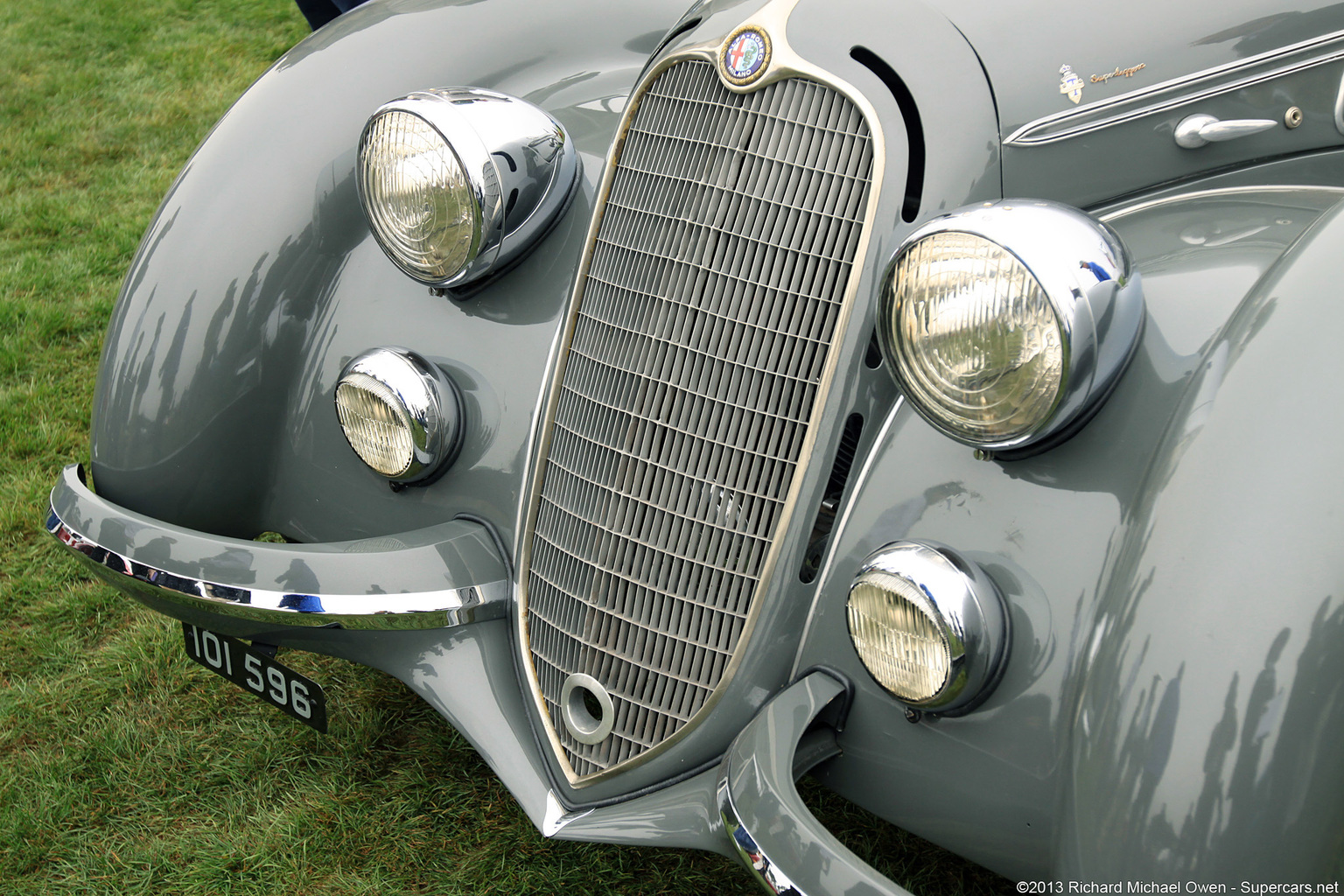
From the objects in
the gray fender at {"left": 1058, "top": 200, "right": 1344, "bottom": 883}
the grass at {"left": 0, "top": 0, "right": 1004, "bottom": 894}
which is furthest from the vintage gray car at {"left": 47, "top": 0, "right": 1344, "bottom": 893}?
the grass at {"left": 0, "top": 0, "right": 1004, "bottom": 894}

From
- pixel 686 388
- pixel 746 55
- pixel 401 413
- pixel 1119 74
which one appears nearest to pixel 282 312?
pixel 401 413

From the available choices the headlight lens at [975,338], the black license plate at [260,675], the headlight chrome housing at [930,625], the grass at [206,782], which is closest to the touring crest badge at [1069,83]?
the headlight lens at [975,338]

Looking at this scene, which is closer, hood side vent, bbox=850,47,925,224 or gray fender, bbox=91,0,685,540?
hood side vent, bbox=850,47,925,224

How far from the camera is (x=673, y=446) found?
174cm

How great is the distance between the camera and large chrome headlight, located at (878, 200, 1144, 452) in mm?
1332

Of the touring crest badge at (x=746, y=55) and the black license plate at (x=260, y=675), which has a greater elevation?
the touring crest badge at (x=746, y=55)

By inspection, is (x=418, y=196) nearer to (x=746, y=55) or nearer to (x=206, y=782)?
(x=746, y=55)

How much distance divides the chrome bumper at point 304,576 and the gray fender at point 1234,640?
1.05 meters

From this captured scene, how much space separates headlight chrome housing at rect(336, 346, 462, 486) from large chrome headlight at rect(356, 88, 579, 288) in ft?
0.57

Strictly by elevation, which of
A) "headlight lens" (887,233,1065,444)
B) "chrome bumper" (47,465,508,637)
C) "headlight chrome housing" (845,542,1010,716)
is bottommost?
"chrome bumper" (47,465,508,637)

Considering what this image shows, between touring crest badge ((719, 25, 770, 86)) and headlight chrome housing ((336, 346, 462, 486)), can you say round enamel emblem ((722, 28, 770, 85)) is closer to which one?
touring crest badge ((719, 25, 770, 86))

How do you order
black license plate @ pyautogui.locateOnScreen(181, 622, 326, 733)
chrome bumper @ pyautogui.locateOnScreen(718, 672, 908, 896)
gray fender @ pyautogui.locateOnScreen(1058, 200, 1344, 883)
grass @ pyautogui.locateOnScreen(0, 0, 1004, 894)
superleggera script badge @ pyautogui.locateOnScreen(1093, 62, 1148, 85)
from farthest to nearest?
grass @ pyautogui.locateOnScreen(0, 0, 1004, 894), black license plate @ pyautogui.locateOnScreen(181, 622, 326, 733), superleggera script badge @ pyautogui.locateOnScreen(1093, 62, 1148, 85), chrome bumper @ pyautogui.locateOnScreen(718, 672, 908, 896), gray fender @ pyautogui.locateOnScreen(1058, 200, 1344, 883)

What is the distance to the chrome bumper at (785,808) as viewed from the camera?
1.31m

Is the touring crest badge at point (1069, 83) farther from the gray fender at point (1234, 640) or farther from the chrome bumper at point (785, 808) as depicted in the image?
the chrome bumper at point (785, 808)
